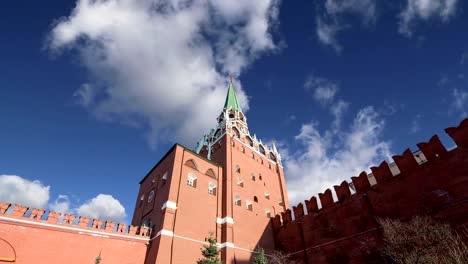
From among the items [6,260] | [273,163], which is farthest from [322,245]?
[6,260]

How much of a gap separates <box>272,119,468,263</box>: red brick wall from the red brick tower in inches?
179

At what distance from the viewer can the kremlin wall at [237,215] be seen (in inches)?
558

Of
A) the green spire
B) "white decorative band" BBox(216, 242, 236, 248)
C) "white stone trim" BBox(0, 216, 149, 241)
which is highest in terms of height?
the green spire

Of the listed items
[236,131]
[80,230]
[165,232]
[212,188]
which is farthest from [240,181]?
[80,230]

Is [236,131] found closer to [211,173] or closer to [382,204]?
[211,173]

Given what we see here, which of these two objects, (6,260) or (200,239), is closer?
(6,260)

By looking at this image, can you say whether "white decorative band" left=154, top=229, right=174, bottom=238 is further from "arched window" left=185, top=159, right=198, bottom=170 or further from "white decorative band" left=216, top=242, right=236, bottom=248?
"arched window" left=185, top=159, right=198, bottom=170

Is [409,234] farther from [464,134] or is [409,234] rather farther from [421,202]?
[464,134]

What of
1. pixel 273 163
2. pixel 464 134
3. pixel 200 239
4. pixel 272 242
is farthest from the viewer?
pixel 273 163

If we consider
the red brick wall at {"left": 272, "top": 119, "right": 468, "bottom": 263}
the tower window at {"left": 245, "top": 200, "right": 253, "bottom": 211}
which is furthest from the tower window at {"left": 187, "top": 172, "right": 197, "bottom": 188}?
the red brick wall at {"left": 272, "top": 119, "right": 468, "bottom": 263}

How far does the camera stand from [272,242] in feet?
79.0

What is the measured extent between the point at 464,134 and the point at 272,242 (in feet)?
56.2

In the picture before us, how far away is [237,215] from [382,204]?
11.6 metres

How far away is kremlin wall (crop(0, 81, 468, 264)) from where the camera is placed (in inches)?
558
